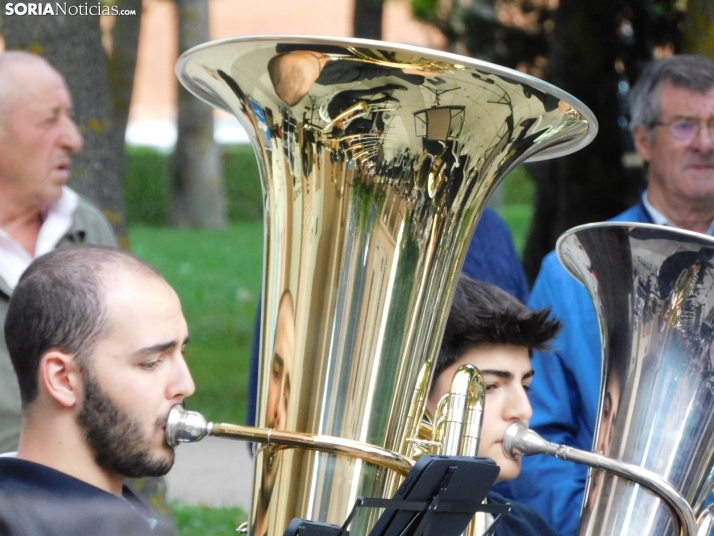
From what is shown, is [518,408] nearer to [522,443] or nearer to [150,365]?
[522,443]

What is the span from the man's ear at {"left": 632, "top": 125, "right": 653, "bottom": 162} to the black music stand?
1650 mm

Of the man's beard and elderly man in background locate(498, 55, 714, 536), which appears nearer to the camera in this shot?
the man's beard

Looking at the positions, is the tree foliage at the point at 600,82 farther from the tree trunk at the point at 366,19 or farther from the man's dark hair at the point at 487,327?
the man's dark hair at the point at 487,327

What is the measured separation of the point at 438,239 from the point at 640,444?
1.94 feet

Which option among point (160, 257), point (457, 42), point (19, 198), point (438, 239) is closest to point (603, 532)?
point (438, 239)

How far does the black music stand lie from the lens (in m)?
1.46

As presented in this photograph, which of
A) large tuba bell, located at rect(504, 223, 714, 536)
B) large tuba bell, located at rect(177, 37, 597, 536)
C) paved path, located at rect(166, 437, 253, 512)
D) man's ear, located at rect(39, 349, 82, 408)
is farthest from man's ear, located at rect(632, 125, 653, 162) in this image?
paved path, located at rect(166, 437, 253, 512)

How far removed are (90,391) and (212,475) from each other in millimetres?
4265

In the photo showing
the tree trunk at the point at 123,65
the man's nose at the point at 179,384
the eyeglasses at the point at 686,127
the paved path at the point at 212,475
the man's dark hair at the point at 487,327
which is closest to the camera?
the man's nose at the point at 179,384

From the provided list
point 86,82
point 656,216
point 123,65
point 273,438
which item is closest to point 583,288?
point 656,216

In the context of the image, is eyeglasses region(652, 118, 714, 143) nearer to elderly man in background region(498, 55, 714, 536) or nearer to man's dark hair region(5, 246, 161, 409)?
elderly man in background region(498, 55, 714, 536)

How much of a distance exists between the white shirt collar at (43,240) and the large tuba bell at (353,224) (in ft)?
3.06

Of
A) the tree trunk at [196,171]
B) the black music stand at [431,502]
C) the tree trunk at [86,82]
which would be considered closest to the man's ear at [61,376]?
the black music stand at [431,502]

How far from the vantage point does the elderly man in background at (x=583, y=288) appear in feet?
8.24
